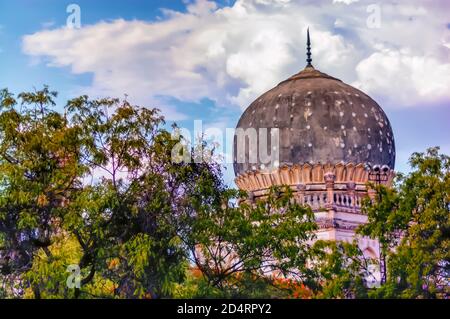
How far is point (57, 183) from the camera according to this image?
18.3m

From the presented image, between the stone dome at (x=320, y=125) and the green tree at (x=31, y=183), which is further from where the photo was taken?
the stone dome at (x=320, y=125)

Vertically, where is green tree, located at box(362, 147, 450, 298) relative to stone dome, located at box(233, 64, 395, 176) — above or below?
below

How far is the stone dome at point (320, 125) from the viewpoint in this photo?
33531 mm

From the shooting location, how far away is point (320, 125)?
111ft

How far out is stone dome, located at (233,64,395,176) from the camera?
3353cm

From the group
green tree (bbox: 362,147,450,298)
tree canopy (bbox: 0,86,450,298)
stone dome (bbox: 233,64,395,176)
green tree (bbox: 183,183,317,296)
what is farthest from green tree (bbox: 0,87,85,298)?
stone dome (bbox: 233,64,395,176)

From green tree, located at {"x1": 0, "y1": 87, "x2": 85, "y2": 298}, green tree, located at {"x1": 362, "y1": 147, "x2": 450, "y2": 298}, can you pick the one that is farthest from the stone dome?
green tree, located at {"x1": 0, "y1": 87, "x2": 85, "y2": 298}

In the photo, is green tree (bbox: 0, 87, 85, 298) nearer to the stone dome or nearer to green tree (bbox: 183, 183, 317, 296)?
green tree (bbox: 183, 183, 317, 296)

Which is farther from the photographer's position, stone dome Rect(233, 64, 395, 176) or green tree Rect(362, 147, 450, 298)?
A: stone dome Rect(233, 64, 395, 176)

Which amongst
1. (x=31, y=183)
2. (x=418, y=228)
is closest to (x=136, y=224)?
(x=31, y=183)

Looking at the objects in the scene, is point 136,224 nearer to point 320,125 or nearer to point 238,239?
point 238,239

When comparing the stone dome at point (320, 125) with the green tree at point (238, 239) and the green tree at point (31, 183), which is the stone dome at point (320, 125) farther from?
the green tree at point (31, 183)

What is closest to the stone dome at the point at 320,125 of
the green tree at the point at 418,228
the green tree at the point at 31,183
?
the green tree at the point at 418,228

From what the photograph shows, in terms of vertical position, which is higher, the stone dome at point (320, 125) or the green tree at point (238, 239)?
the stone dome at point (320, 125)
